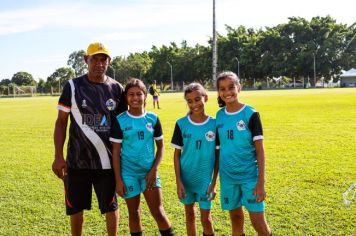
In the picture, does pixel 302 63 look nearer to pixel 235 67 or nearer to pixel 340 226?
pixel 235 67

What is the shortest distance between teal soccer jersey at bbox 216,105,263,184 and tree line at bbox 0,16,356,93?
63633 mm

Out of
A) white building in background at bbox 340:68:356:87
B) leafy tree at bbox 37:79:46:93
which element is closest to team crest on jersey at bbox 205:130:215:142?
white building in background at bbox 340:68:356:87

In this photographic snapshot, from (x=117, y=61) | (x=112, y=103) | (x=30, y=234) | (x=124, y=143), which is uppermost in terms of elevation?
(x=117, y=61)

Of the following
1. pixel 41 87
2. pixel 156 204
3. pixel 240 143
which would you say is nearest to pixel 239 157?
pixel 240 143

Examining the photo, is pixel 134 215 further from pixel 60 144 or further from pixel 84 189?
pixel 60 144

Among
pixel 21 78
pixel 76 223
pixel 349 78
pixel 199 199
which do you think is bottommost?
pixel 76 223

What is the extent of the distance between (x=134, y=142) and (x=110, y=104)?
0.41 m

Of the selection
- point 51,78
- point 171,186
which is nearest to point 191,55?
point 51,78

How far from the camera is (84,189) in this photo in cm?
398

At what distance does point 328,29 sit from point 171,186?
2802 inches

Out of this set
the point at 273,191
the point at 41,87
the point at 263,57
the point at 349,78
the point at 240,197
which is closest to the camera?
the point at 240,197

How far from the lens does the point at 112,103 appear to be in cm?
388

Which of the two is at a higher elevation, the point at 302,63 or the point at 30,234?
the point at 302,63

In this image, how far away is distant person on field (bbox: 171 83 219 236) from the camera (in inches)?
149
